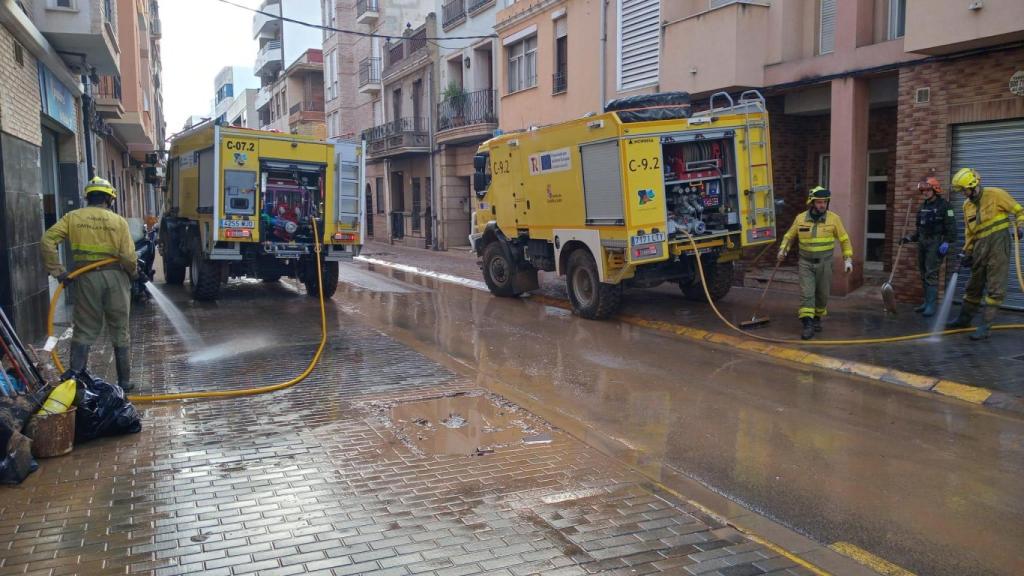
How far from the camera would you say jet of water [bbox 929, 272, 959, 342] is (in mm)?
9407

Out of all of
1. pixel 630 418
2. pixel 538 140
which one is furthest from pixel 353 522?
pixel 538 140

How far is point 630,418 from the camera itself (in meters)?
6.42

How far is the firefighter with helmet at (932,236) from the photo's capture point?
400 inches

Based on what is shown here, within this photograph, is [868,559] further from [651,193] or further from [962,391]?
[651,193]

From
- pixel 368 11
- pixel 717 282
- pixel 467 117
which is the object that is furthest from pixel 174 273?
pixel 368 11

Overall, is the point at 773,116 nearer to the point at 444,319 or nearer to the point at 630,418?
the point at 444,319

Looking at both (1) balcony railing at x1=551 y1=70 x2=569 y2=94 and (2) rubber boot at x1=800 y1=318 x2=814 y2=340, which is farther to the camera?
(1) balcony railing at x1=551 y1=70 x2=569 y2=94

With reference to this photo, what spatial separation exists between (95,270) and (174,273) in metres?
10.5

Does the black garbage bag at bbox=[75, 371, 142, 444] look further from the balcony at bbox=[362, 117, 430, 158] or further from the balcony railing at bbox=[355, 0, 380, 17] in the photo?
the balcony railing at bbox=[355, 0, 380, 17]

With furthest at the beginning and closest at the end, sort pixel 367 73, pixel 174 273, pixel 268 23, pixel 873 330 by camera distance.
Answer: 1. pixel 268 23
2. pixel 367 73
3. pixel 174 273
4. pixel 873 330

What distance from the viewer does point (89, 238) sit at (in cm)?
663

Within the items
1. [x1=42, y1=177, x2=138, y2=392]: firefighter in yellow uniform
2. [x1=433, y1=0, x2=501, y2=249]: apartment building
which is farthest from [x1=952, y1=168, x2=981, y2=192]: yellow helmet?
[x1=433, y1=0, x2=501, y2=249]: apartment building

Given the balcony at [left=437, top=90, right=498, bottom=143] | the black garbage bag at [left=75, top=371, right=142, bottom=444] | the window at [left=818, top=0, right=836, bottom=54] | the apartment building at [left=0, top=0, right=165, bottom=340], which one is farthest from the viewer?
the balcony at [left=437, top=90, right=498, bottom=143]

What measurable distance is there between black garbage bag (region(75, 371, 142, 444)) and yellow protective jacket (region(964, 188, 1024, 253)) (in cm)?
861
